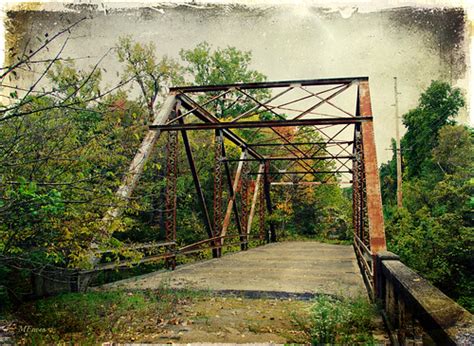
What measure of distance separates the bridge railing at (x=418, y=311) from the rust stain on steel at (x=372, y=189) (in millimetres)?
918

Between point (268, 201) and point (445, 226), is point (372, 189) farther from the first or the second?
point (268, 201)

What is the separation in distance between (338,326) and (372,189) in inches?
138

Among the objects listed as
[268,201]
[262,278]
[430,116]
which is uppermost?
[430,116]

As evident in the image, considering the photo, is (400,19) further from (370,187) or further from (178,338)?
(178,338)

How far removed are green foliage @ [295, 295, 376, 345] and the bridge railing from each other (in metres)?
0.25

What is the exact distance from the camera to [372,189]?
6820mm

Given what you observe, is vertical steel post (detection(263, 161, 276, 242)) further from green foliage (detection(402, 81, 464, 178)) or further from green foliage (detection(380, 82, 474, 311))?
green foliage (detection(402, 81, 464, 178))

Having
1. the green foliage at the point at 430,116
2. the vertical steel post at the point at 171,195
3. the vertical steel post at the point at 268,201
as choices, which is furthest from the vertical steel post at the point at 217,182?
the green foliage at the point at 430,116

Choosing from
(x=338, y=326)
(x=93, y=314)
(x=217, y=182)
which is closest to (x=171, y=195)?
(x=217, y=182)

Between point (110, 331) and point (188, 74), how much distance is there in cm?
2930

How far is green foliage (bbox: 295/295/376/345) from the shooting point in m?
3.61

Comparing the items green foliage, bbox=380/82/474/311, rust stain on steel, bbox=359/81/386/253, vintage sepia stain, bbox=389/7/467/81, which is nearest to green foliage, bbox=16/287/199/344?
rust stain on steel, bbox=359/81/386/253

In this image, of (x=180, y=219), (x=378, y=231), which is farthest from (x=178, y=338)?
(x=180, y=219)

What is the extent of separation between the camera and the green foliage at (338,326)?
142 inches
